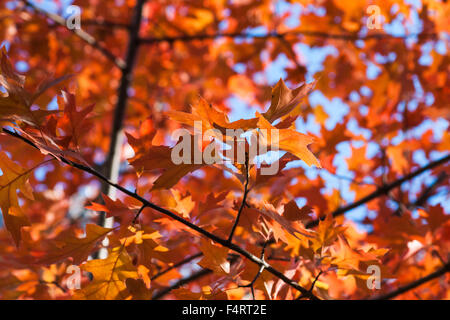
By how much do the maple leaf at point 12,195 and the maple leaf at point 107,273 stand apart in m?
0.19

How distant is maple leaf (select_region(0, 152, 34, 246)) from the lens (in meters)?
0.94

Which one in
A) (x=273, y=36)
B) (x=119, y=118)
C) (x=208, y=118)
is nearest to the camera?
(x=208, y=118)

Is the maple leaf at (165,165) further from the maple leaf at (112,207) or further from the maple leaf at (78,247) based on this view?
the maple leaf at (78,247)

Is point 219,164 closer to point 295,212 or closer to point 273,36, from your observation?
point 295,212

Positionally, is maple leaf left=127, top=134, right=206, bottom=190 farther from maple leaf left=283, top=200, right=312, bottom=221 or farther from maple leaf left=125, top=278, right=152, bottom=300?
maple leaf left=125, top=278, right=152, bottom=300

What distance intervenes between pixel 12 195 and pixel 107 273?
31 centimetres

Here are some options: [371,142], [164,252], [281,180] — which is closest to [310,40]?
[371,142]

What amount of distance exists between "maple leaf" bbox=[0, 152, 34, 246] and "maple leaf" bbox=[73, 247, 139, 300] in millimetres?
194

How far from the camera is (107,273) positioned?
105 cm

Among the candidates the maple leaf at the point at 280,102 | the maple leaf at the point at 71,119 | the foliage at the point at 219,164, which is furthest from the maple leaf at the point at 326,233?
the maple leaf at the point at 71,119

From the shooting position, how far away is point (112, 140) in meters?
1.94

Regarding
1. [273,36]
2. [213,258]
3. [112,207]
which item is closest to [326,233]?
[213,258]
